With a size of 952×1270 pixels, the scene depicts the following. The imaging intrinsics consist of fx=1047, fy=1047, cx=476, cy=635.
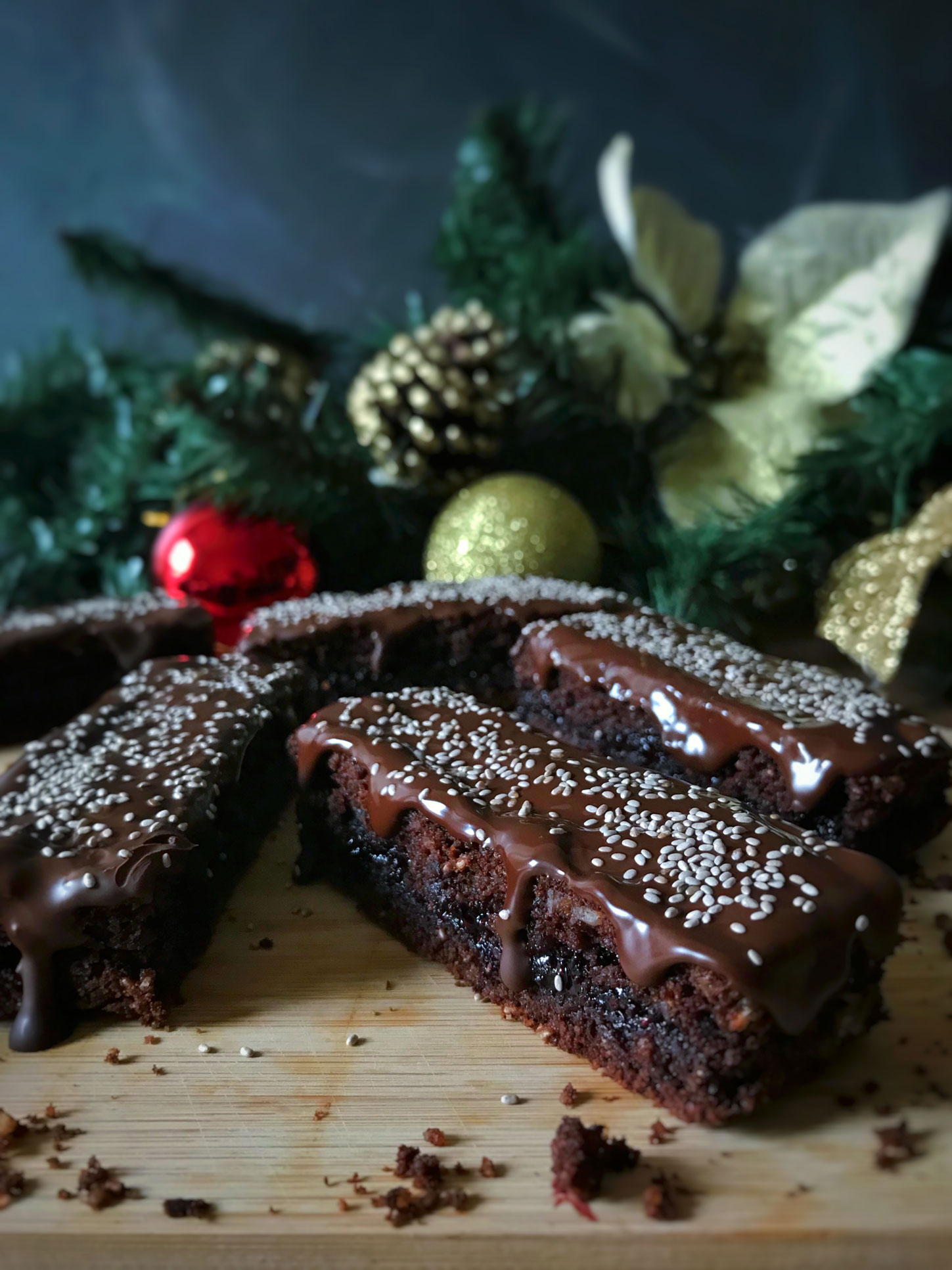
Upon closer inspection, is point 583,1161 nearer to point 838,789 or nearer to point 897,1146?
point 897,1146

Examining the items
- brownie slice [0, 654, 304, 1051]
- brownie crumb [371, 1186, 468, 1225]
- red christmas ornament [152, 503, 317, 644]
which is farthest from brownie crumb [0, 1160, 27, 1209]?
red christmas ornament [152, 503, 317, 644]

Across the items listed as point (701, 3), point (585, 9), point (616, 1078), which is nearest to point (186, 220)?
point (585, 9)

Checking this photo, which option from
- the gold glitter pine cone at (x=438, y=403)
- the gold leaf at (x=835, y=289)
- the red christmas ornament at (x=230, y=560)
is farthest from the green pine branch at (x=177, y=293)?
the gold leaf at (x=835, y=289)

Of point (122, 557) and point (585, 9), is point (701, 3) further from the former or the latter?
point (122, 557)

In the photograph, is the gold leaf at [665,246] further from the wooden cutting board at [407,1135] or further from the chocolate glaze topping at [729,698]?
the wooden cutting board at [407,1135]

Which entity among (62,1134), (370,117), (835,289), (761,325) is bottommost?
(62,1134)

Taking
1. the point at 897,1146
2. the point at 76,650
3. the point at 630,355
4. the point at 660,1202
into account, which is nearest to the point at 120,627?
the point at 76,650
